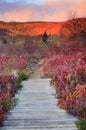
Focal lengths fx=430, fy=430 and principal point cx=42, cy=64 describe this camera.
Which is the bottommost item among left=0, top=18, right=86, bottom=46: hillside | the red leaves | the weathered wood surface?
left=0, top=18, right=86, bottom=46: hillside

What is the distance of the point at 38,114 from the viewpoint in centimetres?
1120

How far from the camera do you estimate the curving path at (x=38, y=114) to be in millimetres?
10039

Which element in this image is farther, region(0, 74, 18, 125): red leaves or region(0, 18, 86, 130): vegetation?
region(0, 18, 86, 130): vegetation

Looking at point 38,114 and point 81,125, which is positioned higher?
point 81,125

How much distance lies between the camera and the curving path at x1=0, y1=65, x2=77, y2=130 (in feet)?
32.9

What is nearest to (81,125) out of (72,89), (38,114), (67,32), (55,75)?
(38,114)

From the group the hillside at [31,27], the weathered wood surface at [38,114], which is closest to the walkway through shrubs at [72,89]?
the weathered wood surface at [38,114]

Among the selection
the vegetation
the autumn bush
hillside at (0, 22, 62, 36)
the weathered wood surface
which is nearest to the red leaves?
the vegetation

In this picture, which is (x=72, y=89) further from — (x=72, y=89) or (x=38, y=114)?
(x=38, y=114)

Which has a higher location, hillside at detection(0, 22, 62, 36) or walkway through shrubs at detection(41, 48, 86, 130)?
walkway through shrubs at detection(41, 48, 86, 130)

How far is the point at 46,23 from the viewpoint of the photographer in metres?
57.5

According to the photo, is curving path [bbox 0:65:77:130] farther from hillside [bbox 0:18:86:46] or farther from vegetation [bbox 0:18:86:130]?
hillside [bbox 0:18:86:46]

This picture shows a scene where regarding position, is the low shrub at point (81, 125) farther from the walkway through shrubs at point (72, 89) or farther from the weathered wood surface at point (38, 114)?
the walkway through shrubs at point (72, 89)

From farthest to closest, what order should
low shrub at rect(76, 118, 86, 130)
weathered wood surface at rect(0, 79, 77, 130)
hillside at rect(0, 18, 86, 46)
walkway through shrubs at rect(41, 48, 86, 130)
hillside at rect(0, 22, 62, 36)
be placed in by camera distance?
hillside at rect(0, 22, 62, 36) → hillside at rect(0, 18, 86, 46) → walkway through shrubs at rect(41, 48, 86, 130) → weathered wood surface at rect(0, 79, 77, 130) → low shrub at rect(76, 118, 86, 130)
